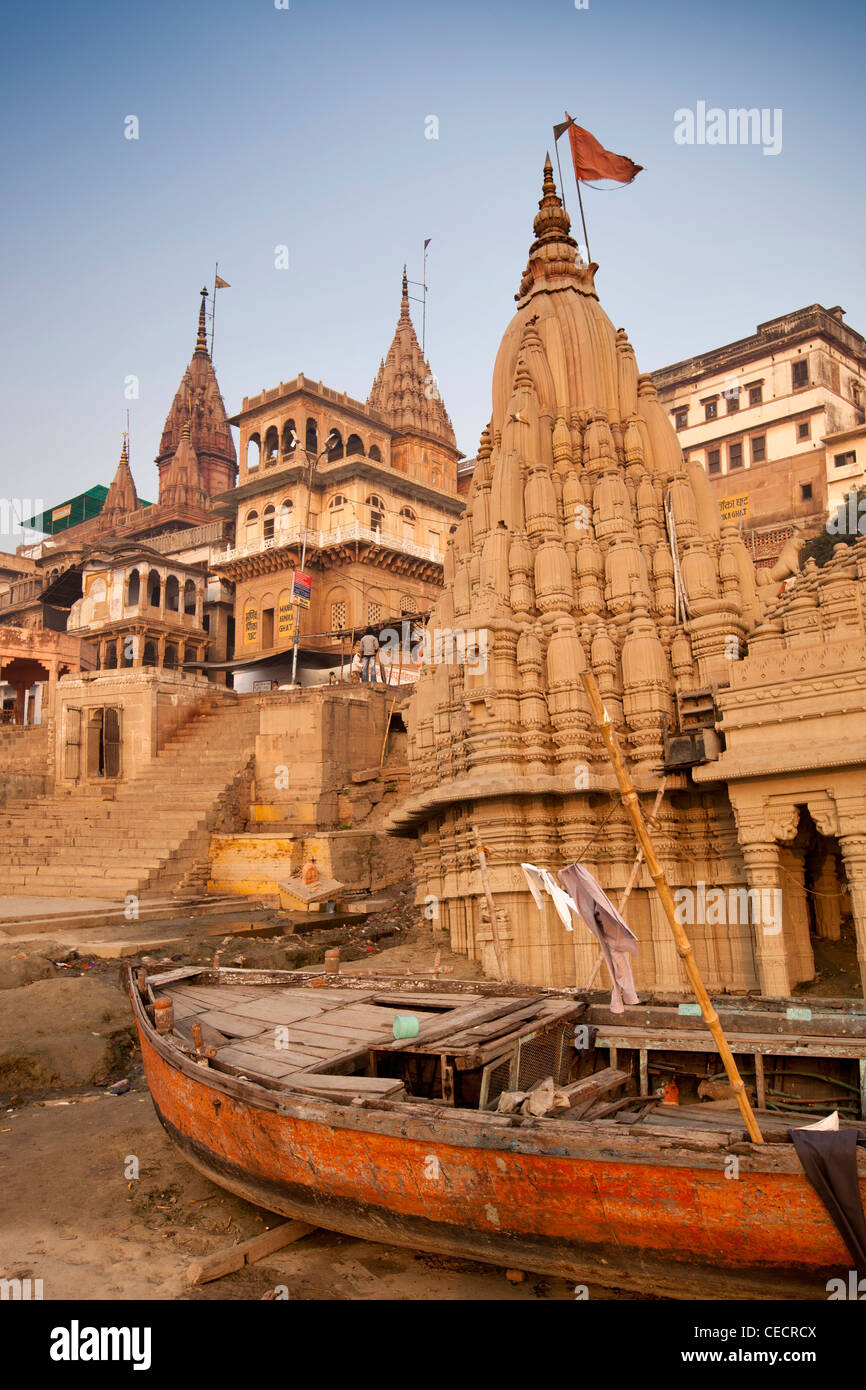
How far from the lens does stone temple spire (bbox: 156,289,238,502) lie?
61.6 metres

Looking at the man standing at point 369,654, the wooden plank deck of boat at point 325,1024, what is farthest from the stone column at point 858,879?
the man standing at point 369,654

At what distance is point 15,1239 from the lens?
234 inches

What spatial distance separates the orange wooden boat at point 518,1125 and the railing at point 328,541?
1181 inches

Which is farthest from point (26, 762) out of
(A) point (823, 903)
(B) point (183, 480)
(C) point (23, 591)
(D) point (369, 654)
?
(A) point (823, 903)

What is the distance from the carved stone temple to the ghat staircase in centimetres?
946

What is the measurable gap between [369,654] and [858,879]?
24.8 metres

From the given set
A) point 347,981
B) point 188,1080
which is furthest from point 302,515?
point 188,1080

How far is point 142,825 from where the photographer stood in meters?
23.2

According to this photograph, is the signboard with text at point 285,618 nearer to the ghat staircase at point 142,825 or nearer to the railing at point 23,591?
the ghat staircase at point 142,825

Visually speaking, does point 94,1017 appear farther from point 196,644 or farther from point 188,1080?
point 196,644

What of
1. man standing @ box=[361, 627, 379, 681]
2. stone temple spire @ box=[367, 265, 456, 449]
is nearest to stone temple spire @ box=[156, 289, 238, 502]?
stone temple spire @ box=[367, 265, 456, 449]

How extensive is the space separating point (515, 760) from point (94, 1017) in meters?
6.48

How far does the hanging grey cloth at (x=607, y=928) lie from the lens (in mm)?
5395

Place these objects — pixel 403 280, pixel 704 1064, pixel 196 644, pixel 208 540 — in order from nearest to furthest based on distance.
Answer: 1. pixel 704 1064
2. pixel 196 644
3. pixel 208 540
4. pixel 403 280
